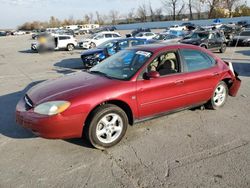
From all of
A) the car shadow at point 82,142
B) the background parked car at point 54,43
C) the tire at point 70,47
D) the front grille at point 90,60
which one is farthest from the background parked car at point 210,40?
the car shadow at point 82,142

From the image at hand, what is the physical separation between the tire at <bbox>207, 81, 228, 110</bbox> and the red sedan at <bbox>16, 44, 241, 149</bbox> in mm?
46

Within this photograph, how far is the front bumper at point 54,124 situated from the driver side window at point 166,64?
163 centimetres

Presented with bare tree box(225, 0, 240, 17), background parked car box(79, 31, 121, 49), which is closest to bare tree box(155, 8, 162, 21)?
bare tree box(225, 0, 240, 17)

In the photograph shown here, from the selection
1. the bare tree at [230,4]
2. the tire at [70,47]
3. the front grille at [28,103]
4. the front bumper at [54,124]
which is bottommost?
the tire at [70,47]

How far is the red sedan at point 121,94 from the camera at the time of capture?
3643 mm

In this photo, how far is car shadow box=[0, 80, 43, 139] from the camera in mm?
4520

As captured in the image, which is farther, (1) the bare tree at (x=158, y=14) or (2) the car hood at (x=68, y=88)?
(1) the bare tree at (x=158, y=14)

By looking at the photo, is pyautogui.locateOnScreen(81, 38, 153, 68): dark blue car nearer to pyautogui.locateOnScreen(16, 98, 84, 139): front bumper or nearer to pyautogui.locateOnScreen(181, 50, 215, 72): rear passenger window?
pyautogui.locateOnScreen(181, 50, 215, 72): rear passenger window

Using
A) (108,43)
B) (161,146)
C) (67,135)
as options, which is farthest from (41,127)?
(108,43)

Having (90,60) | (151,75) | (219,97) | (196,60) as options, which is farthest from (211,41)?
(151,75)

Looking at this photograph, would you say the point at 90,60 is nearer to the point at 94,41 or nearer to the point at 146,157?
the point at 146,157

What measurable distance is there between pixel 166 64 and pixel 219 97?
1.69 metres

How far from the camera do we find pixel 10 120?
17.1ft

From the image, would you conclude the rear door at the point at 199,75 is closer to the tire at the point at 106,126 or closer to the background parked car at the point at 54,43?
the tire at the point at 106,126
